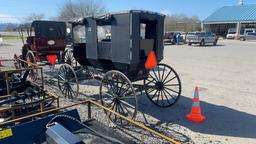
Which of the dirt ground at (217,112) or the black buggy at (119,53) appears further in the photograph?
the black buggy at (119,53)

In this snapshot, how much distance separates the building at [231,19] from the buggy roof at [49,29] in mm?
44830

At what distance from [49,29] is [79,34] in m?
4.21

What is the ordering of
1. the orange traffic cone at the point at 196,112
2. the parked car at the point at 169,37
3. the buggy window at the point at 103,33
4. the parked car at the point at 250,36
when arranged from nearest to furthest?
the orange traffic cone at the point at 196,112 → the buggy window at the point at 103,33 → the parked car at the point at 169,37 → the parked car at the point at 250,36

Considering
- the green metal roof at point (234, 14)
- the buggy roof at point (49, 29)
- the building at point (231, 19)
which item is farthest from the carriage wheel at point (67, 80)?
the green metal roof at point (234, 14)

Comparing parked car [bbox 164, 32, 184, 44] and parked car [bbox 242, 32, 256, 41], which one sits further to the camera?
parked car [bbox 242, 32, 256, 41]

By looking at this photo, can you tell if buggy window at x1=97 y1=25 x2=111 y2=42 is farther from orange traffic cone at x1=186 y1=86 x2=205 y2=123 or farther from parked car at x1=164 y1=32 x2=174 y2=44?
parked car at x1=164 y1=32 x2=174 y2=44

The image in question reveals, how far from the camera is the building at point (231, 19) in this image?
49.2 meters

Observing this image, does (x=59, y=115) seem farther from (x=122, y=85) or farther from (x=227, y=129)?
(x=227, y=129)

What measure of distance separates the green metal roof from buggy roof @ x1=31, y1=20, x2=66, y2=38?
151 feet

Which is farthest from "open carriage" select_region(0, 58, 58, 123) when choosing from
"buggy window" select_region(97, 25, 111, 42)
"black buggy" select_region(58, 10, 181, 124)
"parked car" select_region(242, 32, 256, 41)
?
"parked car" select_region(242, 32, 256, 41)

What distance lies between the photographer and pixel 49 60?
9.98 metres

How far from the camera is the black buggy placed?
205 inches

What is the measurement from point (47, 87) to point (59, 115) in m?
5.64

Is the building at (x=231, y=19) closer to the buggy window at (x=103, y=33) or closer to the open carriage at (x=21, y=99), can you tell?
the buggy window at (x=103, y=33)
